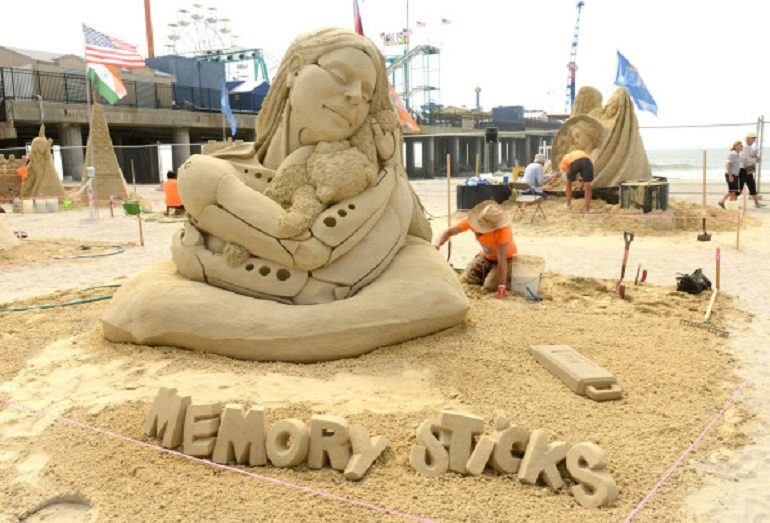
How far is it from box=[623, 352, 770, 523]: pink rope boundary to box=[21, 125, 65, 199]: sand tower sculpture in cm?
1683

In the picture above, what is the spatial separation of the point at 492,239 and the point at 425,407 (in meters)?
2.70

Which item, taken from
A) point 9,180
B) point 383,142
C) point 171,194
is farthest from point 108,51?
point 383,142

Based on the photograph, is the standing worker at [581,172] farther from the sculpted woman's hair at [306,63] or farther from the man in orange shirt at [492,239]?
the sculpted woman's hair at [306,63]

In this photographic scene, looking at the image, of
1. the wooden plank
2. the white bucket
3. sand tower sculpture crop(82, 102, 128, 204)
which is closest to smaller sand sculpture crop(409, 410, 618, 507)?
the wooden plank

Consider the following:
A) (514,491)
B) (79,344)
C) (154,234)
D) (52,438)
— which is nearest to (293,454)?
(514,491)

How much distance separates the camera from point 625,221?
1067cm

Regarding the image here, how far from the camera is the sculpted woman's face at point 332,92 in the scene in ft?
14.2

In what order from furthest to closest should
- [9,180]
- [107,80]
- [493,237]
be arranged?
[9,180] < [107,80] < [493,237]

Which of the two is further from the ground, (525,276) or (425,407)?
(525,276)

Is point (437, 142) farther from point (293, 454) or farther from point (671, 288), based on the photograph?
point (293, 454)

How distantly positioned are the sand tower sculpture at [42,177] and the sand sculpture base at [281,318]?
47.9 ft

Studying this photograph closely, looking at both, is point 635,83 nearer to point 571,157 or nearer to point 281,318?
point 571,157

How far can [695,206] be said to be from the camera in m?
11.8

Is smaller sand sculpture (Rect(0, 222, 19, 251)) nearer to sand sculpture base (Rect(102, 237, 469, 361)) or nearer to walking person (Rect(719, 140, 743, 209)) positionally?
sand sculpture base (Rect(102, 237, 469, 361))
